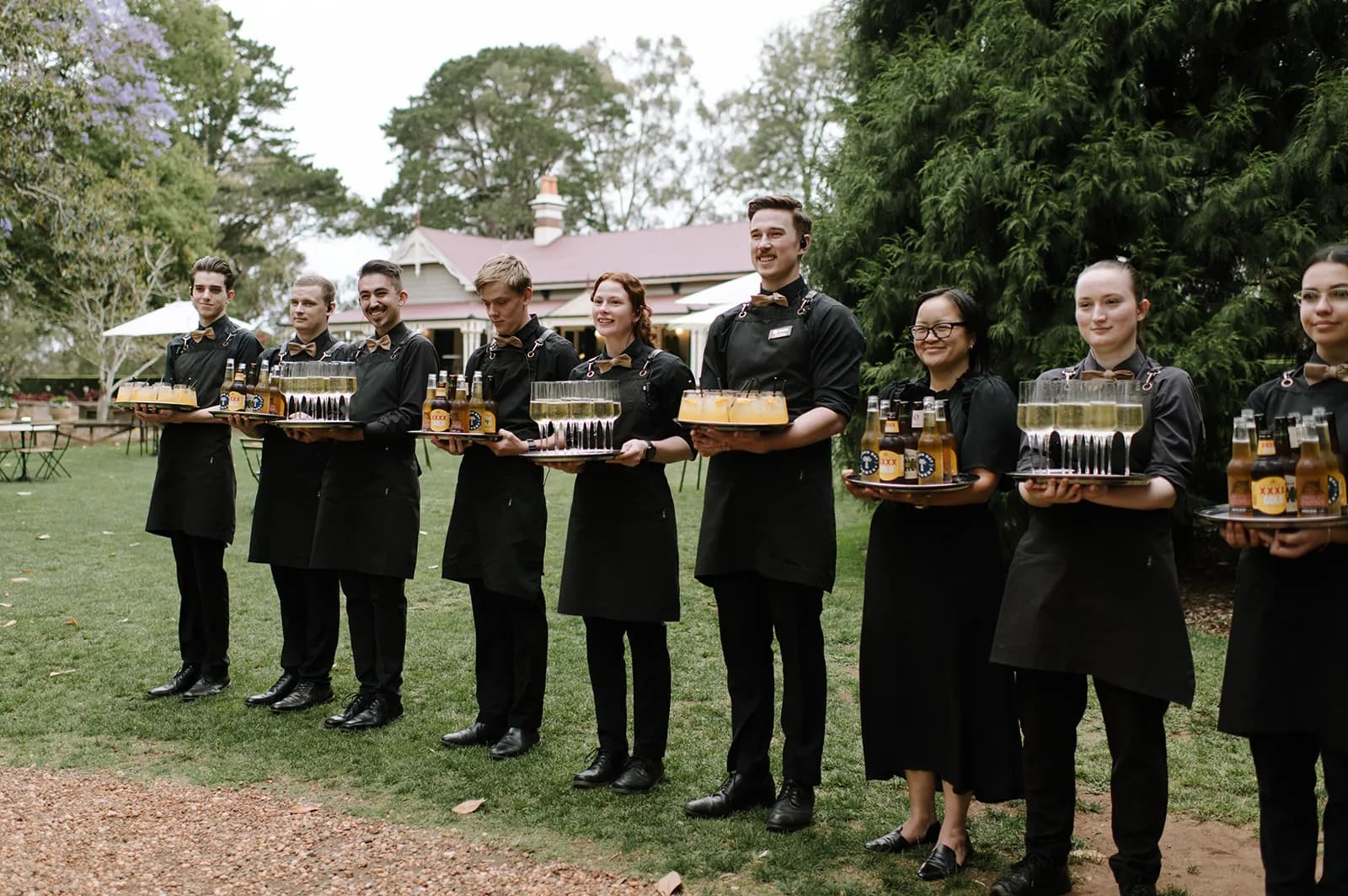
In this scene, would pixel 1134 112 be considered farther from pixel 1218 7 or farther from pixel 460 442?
pixel 460 442

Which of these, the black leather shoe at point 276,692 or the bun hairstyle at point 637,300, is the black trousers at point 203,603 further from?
the bun hairstyle at point 637,300

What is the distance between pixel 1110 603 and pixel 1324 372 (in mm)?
1016

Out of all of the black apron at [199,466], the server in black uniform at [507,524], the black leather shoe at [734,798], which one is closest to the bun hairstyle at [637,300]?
the server in black uniform at [507,524]

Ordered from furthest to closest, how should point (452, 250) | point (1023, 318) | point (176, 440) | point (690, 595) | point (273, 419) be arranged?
point (452, 250) → point (690, 595) → point (1023, 318) → point (176, 440) → point (273, 419)

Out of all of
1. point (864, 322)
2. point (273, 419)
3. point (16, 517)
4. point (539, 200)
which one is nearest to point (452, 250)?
point (539, 200)

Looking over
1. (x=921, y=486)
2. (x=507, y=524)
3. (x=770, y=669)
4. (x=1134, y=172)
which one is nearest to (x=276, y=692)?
(x=507, y=524)

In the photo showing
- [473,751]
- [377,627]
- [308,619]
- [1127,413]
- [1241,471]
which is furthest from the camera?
[308,619]

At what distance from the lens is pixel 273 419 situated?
6215 mm

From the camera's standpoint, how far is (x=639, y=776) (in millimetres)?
5332

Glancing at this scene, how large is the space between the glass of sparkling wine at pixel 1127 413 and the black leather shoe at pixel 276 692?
5125mm

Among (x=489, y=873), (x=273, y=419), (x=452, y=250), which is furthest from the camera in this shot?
(x=452, y=250)

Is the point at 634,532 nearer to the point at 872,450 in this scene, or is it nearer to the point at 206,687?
the point at 872,450

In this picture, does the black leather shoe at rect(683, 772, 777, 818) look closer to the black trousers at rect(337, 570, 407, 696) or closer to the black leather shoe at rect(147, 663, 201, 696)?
the black trousers at rect(337, 570, 407, 696)

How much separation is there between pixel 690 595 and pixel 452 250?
31463 mm
